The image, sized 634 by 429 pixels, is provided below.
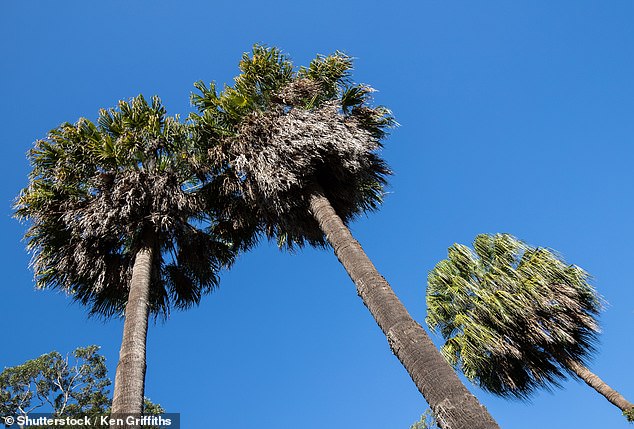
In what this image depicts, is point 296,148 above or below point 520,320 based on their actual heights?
above

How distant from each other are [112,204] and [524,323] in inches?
381

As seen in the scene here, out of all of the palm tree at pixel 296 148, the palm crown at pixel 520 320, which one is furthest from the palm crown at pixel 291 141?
the palm crown at pixel 520 320

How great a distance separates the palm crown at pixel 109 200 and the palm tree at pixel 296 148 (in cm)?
89

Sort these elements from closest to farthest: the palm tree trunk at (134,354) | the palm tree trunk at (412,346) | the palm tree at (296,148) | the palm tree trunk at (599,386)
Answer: the palm tree trunk at (412,346)
the palm tree trunk at (134,354)
the palm tree at (296,148)
the palm tree trunk at (599,386)

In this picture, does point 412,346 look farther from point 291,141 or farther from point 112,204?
point 112,204

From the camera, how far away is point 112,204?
925 centimetres

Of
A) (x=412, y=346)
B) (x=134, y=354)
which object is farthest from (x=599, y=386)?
(x=134, y=354)

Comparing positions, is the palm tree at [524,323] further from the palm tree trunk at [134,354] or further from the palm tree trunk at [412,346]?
the palm tree trunk at [134,354]

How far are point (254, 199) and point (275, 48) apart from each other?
367cm

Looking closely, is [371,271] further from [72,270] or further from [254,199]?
[72,270]

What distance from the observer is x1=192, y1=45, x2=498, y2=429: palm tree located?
8.98 m

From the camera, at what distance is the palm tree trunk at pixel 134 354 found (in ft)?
21.4

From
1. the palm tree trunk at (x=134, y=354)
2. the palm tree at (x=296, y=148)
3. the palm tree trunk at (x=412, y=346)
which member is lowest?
the palm tree trunk at (x=412, y=346)

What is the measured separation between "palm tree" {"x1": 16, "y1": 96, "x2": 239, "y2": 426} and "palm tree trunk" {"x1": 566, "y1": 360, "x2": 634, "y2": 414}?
31.1ft
